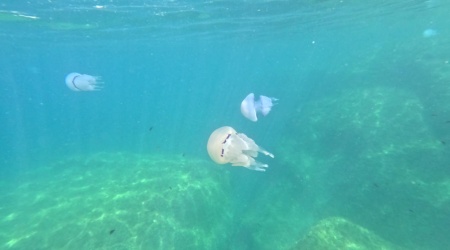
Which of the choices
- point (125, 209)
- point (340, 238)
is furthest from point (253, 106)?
point (125, 209)

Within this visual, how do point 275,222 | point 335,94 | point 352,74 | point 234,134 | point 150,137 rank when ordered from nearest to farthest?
point 234,134
point 275,222
point 335,94
point 352,74
point 150,137

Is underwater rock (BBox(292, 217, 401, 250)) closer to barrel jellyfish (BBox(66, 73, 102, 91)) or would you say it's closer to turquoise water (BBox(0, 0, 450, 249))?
turquoise water (BBox(0, 0, 450, 249))

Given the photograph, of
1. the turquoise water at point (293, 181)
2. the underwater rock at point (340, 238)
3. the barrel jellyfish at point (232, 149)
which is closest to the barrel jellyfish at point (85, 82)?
the turquoise water at point (293, 181)

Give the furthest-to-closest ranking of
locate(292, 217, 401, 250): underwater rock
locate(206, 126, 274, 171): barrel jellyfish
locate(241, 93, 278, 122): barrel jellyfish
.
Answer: locate(241, 93, 278, 122): barrel jellyfish, locate(292, 217, 401, 250): underwater rock, locate(206, 126, 274, 171): barrel jellyfish

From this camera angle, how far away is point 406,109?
1223 cm

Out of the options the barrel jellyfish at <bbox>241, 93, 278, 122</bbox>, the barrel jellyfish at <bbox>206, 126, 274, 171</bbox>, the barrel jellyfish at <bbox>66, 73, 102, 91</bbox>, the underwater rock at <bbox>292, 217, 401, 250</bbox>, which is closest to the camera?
the barrel jellyfish at <bbox>206, 126, 274, 171</bbox>

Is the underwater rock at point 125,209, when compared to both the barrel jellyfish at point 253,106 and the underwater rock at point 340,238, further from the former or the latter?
the barrel jellyfish at point 253,106

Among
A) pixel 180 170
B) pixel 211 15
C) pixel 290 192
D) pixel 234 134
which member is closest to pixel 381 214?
pixel 290 192

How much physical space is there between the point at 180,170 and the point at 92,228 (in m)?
4.35

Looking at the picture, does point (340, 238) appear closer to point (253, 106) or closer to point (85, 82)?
point (253, 106)

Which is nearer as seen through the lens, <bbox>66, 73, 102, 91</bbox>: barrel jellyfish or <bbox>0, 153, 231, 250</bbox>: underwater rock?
<bbox>0, 153, 231, 250</bbox>: underwater rock

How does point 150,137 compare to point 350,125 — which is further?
point 150,137

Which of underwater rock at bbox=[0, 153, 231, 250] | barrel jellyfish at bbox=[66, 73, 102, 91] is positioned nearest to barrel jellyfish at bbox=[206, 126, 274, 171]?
underwater rock at bbox=[0, 153, 231, 250]

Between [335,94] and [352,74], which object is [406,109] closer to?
[335,94]
